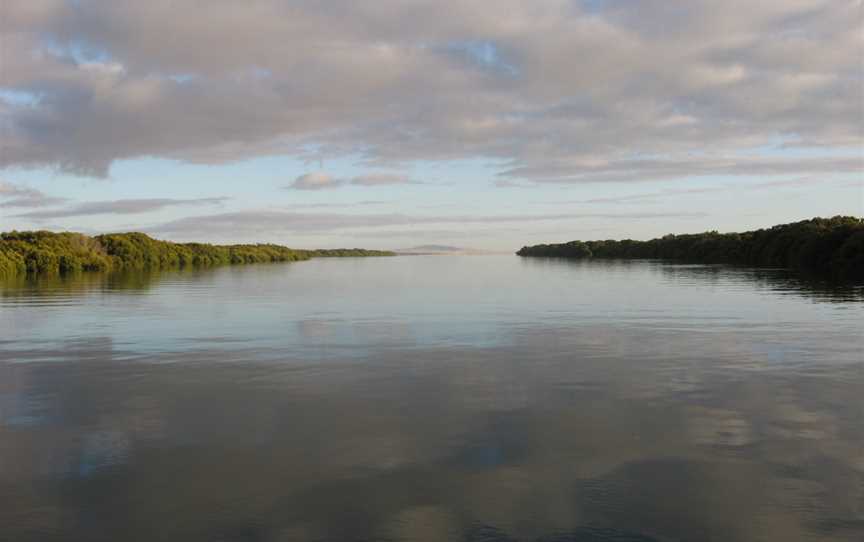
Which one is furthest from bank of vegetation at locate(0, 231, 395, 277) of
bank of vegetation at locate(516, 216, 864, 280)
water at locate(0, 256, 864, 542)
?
bank of vegetation at locate(516, 216, 864, 280)

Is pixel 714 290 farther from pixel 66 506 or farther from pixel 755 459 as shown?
pixel 66 506

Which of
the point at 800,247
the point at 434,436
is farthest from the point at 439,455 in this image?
the point at 800,247

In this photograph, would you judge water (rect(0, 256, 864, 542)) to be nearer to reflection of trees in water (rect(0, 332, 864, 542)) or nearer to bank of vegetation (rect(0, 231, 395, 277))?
reflection of trees in water (rect(0, 332, 864, 542))

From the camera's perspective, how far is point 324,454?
43.2 ft

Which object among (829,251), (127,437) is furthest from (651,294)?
(829,251)

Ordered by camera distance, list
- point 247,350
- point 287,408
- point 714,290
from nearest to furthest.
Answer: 1. point 287,408
2. point 247,350
3. point 714,290

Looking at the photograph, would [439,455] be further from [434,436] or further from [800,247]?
[800,247]

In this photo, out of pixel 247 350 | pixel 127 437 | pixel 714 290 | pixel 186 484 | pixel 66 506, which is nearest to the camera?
pixel 66 506

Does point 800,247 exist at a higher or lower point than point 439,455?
higher

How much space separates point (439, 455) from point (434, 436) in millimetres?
1301

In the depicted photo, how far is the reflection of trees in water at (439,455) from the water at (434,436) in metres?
0.06

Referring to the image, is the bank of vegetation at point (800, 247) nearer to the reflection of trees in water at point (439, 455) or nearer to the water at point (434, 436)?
the water at point (434, 436)

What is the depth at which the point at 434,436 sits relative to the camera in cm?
1430

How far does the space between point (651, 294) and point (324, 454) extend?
49388 mm
